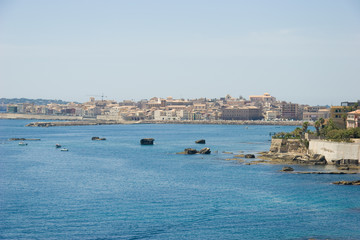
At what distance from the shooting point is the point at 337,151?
5488cm

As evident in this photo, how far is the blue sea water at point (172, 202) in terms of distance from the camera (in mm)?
30797

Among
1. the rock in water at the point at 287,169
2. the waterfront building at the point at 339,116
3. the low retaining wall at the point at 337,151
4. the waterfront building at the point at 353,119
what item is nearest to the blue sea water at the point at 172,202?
the rock in water at the point at 287,169

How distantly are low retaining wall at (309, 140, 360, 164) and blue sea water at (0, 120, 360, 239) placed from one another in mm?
3744

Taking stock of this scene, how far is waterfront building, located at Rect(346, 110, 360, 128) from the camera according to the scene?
67287mm

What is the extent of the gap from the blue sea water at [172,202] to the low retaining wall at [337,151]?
12.3ft

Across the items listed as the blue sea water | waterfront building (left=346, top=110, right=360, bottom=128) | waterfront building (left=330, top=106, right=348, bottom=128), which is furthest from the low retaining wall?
waterfront building (left=330, top=106, right=348, bottom=128)

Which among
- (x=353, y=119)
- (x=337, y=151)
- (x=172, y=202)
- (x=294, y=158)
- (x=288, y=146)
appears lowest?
(x=172, y=202)

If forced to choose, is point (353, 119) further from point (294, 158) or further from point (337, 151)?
point (337, 151)

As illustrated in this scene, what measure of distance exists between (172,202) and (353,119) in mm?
37879

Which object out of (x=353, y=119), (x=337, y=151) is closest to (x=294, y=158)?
(x=337, y=151)

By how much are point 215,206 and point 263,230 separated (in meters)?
6.23

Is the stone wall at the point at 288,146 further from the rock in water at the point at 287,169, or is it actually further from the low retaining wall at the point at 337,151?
the rock in water at the point at 287,169

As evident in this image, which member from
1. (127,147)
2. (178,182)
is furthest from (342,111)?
(178,182)

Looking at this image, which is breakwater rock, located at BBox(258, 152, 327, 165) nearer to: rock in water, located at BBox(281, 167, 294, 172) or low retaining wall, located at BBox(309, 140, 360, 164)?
low retaining wall, located at BBox(309, 140, 360, 164)
